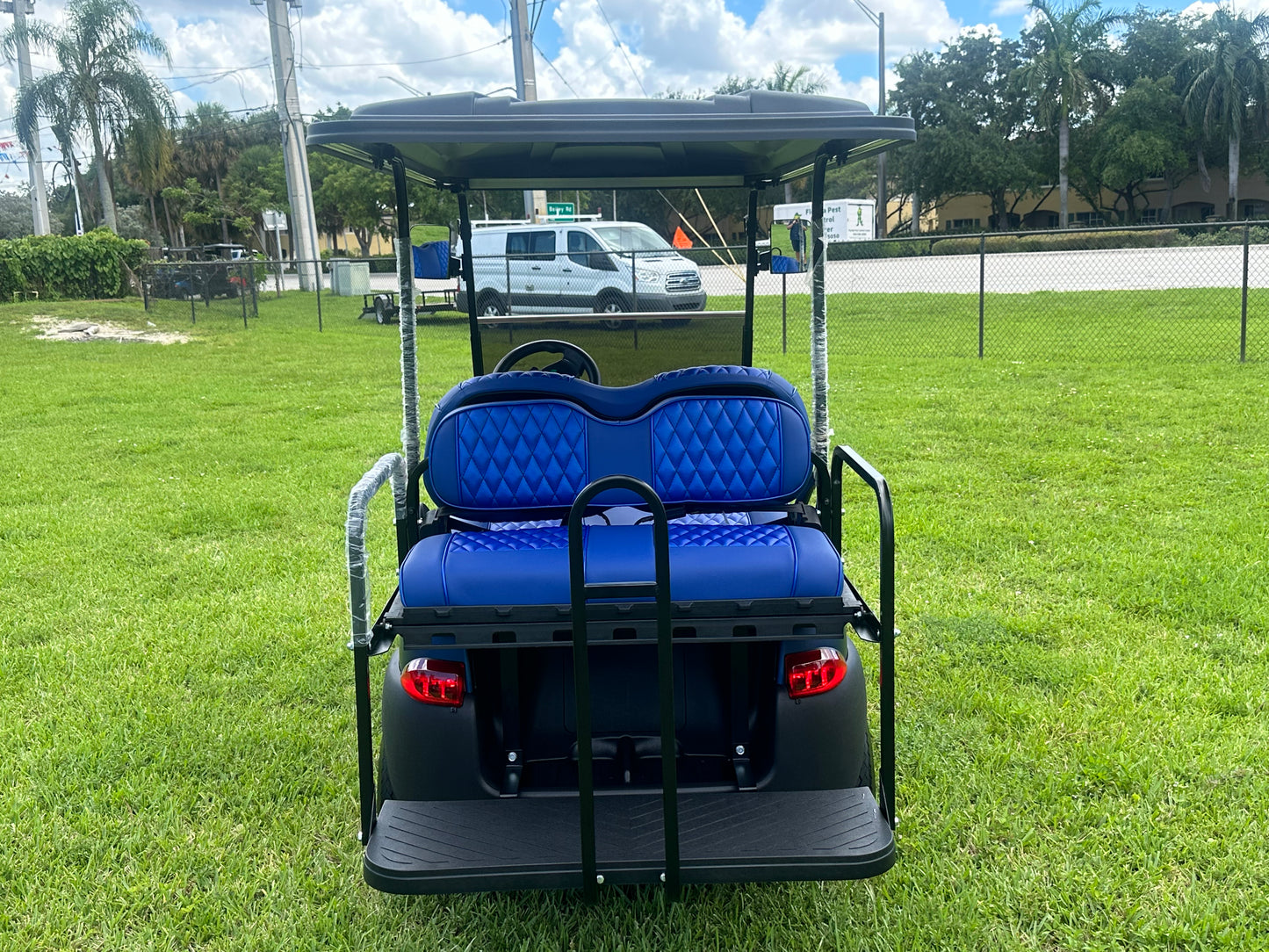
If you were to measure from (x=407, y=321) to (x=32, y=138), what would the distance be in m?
34.6

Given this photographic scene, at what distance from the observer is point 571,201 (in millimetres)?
5086

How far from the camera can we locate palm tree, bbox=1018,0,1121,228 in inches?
1897

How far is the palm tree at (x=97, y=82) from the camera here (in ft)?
101

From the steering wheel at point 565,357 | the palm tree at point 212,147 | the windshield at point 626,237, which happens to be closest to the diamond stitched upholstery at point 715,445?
the steering wheel at point 565,357

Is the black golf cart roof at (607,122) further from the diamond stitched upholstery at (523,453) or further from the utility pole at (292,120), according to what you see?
the utility pole at (292,120)

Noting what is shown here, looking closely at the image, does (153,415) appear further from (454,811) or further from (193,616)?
(454,811)

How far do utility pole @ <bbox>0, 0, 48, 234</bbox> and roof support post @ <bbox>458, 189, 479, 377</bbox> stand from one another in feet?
107

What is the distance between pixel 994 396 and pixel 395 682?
8234mm

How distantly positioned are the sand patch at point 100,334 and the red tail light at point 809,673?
17.5 metres

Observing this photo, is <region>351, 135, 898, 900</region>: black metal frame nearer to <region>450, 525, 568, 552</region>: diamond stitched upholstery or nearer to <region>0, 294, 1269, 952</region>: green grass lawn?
<region>450, 525, 568, 552</region>: diamond stitched upholstery

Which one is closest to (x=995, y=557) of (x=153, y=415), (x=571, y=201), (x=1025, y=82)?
(x=571, y=201)

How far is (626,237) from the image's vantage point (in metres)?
13.7

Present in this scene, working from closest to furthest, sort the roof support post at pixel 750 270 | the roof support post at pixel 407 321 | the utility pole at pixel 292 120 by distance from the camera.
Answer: the roof support post at pixel 407 321 → the roof support post at pixel 750 270 → the utility pole at pixel 292 120

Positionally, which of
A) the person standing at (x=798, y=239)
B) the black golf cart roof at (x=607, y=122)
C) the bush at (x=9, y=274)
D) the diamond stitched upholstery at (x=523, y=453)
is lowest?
the diamond stitched upholstery at (x=523, y=453)
